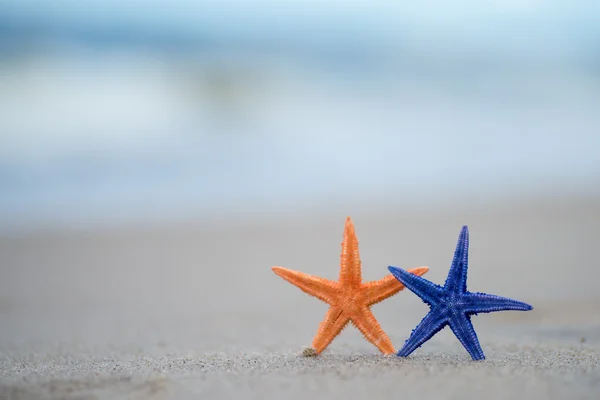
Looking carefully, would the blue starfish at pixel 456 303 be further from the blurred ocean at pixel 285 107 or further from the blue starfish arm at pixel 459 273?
the blurred ocean at pixel 285 107

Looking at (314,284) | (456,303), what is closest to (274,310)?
(314,284)

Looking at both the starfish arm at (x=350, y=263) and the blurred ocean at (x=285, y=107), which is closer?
the starfish arm at (x=350, y=263)

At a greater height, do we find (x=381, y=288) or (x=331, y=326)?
(x=381, y=288)

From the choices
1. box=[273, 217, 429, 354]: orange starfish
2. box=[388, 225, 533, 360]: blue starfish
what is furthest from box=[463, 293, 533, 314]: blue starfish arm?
box=[273, 217, 429, 354]: orange starfish

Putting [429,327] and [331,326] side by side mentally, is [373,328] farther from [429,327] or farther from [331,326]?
[429,327]

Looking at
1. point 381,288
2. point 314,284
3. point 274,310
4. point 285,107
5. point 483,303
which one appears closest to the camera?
point 483,303

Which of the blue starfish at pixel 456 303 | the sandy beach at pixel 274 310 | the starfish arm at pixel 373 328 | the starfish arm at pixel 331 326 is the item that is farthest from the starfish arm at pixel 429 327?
the starfish arm at pixel 331 326

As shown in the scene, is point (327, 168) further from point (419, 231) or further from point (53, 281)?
point (53, 281)
